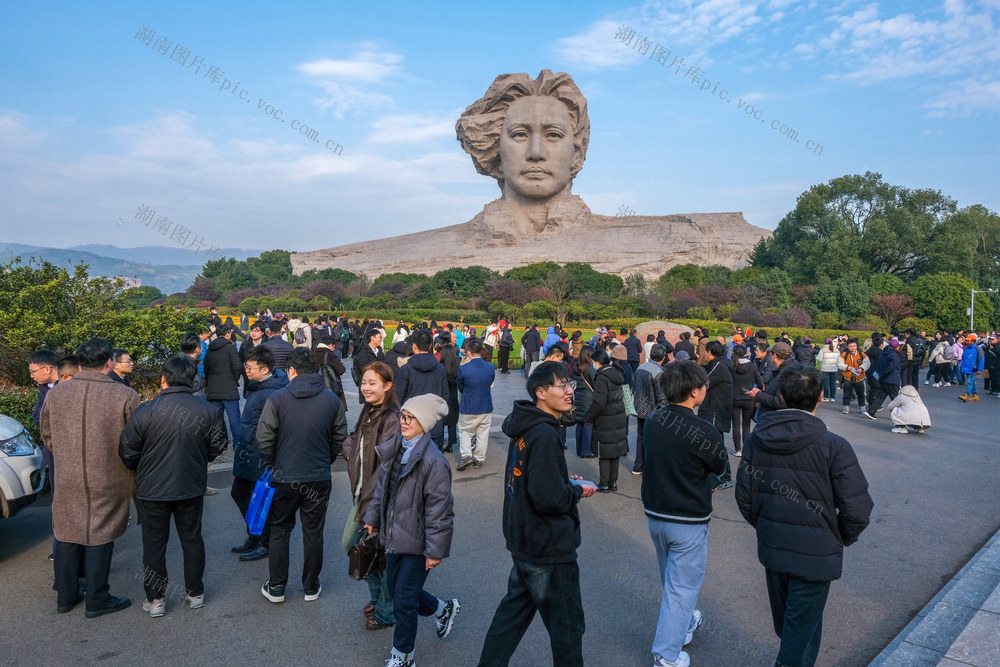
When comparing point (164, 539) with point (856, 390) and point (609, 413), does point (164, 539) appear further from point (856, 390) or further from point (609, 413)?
point (856, 390)

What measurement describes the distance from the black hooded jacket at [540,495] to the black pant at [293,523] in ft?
5.65

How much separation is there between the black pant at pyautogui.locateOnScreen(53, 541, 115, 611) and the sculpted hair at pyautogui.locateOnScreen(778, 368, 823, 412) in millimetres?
4293

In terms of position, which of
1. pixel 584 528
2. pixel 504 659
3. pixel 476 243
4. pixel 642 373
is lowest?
pixel 584 528

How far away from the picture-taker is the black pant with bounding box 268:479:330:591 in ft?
13.7

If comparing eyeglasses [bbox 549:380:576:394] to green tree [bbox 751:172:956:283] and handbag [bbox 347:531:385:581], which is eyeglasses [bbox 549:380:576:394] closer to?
handbag [bbox 347:531:385:581]

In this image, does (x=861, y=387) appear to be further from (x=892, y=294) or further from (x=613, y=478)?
(x=892, y=294)

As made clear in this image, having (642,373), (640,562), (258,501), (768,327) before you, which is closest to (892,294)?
(768,327)

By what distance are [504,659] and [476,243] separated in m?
46.2

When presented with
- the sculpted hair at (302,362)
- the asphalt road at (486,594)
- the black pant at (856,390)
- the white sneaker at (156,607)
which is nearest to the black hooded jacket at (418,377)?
the asphalt road at (486,594)

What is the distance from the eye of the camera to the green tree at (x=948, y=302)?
3156 cm

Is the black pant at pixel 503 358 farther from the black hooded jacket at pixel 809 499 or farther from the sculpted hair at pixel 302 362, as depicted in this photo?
the black hooded jacket at pixel 809 499

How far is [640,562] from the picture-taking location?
511 cm

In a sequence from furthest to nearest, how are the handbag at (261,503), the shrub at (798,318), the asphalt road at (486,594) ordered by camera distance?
1. the shrub at (798,318)
2. the handbag at (261,503)
3. the asphalt road at (486,594)

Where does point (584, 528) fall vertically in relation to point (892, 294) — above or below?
below
